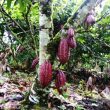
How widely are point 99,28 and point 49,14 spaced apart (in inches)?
152

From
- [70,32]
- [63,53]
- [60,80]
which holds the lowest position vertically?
[60,80]

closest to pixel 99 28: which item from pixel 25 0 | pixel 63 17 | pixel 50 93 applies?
pixel 63 17

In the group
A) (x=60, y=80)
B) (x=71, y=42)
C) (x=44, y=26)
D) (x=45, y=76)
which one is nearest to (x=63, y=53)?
(x=71, y=42)

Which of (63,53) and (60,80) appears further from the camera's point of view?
(60,80)

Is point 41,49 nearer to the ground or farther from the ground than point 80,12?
nearer to the ground

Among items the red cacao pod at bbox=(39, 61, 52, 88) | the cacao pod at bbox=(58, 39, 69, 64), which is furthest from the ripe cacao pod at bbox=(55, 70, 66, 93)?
the cacao pod at bbox=(58, 39, 69, 64)

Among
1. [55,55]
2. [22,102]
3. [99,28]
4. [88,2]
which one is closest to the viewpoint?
[88,2]

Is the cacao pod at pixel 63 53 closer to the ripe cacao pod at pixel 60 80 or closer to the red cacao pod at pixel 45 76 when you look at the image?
the red cacao pod at pixel 45 76

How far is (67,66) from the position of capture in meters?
6.57

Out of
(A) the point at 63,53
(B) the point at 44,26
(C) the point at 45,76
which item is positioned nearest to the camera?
(A) the point at 63,53

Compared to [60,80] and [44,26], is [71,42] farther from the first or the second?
[44,26]

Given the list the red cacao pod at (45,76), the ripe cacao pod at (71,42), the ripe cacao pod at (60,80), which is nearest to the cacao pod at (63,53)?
the ripe cacao pod at (71,42)

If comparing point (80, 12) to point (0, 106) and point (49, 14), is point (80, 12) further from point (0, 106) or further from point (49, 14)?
point (0, 106)

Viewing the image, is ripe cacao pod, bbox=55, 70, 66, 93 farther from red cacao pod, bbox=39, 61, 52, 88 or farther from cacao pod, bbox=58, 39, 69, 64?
cacao pod, bbox=58, 39, 69, 64
